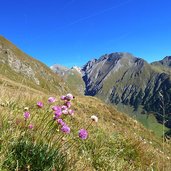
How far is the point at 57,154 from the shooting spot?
4.20 meters

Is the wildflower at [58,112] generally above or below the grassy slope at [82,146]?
above

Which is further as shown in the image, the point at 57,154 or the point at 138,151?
the point at 138,151

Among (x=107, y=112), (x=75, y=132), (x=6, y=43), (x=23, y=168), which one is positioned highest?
(x=6, y=43)

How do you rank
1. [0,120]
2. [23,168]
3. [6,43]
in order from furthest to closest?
[6,43] < [0,120] < [23,168]

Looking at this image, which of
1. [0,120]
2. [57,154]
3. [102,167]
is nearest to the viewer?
[57,154]

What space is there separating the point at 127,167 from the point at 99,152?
25.4 inches

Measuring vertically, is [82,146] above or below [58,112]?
below

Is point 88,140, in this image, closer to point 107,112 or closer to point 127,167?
point 127,167

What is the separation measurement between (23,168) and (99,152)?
2.68m

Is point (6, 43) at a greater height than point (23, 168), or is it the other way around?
point (6, 43)

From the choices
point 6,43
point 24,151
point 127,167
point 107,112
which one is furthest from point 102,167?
point 6,43

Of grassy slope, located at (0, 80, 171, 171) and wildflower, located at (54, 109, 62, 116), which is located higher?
wildflower, located at (54, 109, 62, 116)

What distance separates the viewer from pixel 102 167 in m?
5.74

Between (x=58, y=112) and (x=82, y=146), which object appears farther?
(x=82, y=146)
